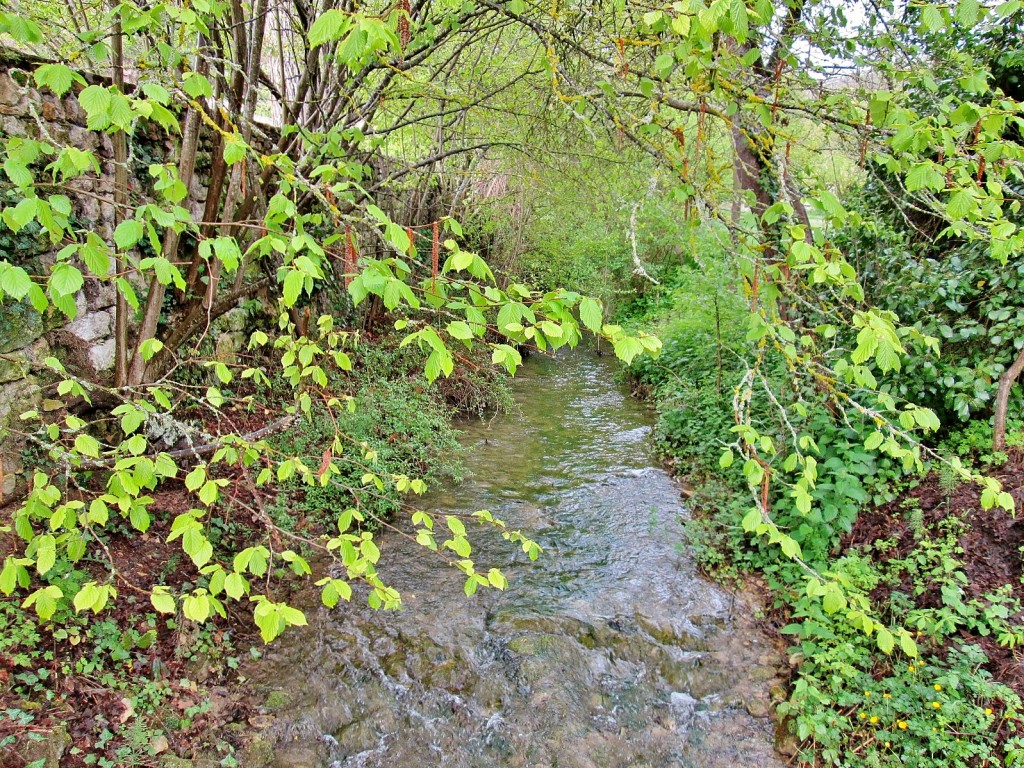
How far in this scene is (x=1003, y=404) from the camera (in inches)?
151

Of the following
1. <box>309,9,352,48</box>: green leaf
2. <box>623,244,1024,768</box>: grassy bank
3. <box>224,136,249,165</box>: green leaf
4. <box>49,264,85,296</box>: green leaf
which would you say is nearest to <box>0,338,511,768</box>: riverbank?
<box>49,264,85,296</box>: green leaf

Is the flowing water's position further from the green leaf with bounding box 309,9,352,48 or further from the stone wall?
the green leaf with bounding box 309,9,352,48

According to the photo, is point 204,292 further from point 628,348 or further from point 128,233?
point 628,348

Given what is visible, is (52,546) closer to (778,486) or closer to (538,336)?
(538,336)

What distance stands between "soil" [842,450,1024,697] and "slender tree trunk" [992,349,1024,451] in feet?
0.33

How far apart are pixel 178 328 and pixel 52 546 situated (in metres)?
2.46

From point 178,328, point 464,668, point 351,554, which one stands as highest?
point 178,328

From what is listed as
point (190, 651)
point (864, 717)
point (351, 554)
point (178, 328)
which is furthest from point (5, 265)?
point (864, 717)

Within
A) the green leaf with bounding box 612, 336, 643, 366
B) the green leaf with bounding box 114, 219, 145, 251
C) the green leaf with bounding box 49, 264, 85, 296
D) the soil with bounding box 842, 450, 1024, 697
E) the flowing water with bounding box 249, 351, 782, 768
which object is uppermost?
the green leaf with bounding box 114, 219, 145, 251

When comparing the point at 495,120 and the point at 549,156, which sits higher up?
the point at 495,120

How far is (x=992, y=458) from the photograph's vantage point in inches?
149

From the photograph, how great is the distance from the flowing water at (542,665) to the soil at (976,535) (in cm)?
107

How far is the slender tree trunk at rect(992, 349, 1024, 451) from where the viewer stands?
381cm

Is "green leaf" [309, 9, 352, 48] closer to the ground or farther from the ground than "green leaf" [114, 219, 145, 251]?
farther from the ground
